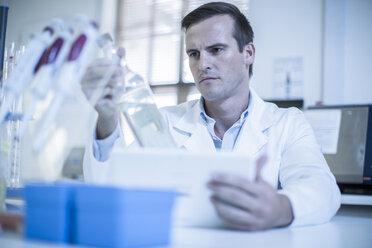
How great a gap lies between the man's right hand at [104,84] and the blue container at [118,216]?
0.23 metres

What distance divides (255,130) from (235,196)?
35.0 inches

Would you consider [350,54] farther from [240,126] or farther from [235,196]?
[235,196]

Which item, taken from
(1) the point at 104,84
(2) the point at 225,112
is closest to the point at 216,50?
(2) the point at 225,112

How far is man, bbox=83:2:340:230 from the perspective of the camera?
859 millimetres

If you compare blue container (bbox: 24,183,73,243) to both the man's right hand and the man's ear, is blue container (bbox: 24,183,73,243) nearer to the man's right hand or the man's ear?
the man's right hand

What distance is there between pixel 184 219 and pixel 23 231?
26cm

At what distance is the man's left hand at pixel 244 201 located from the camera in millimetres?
574

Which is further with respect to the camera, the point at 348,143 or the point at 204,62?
the point at 348,143

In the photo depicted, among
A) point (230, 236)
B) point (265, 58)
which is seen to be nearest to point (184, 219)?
point (230, 236)

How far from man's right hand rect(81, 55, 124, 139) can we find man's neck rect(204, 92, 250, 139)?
2.64 feet

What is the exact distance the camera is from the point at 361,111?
1.84m

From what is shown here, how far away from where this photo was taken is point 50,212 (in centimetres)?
50

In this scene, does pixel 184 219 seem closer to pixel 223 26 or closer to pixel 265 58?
pixel 223 26

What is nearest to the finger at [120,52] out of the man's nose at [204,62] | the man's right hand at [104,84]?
the man's right hand at [104,84]
